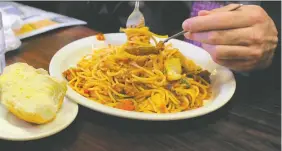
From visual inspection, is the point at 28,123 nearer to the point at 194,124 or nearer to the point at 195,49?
the point at 194,124

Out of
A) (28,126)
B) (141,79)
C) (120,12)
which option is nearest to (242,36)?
(141,79)

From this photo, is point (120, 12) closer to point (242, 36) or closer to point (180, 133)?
point (242, 36)

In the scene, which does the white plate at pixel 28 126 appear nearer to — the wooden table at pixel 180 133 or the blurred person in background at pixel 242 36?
the wooden table at pixel 180 133

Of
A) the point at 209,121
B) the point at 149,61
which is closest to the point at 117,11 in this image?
the point at 149,61

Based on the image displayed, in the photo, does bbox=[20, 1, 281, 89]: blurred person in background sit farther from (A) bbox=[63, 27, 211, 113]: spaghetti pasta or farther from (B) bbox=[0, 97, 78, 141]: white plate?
(B) bbox=[0, 97, 78, 141]: white plate

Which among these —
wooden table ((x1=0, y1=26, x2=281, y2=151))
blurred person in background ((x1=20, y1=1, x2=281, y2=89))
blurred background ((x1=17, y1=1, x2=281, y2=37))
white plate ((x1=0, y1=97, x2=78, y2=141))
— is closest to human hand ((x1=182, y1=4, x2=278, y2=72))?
blurred person in background ((x1=20, y1=1, x2=281, y2=89))
